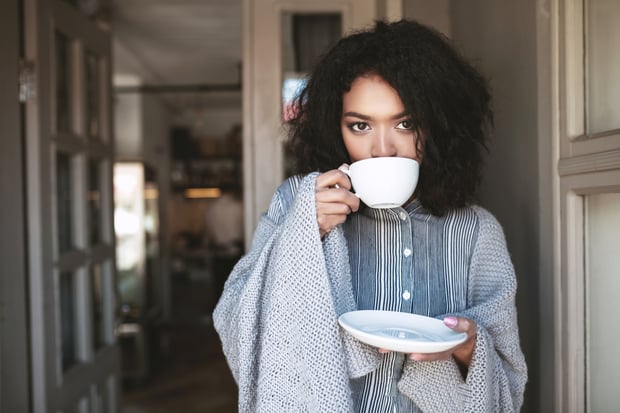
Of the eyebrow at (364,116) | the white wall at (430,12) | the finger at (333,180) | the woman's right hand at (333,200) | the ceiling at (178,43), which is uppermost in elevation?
the ceiling at (178,43)

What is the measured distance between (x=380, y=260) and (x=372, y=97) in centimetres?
30

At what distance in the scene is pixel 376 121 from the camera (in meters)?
0.91

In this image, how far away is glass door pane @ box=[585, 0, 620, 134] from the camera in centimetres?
84

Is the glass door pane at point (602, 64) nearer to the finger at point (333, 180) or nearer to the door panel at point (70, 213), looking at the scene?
the finger at point (333, 180)

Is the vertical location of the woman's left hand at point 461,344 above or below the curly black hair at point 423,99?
below

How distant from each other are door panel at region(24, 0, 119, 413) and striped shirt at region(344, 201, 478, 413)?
127 cm

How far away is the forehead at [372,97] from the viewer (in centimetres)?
90

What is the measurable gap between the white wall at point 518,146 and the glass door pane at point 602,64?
0.59 feet

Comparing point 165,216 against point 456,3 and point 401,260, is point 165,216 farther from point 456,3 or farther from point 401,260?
point 401,260

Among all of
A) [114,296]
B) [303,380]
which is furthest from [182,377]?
[303,380]

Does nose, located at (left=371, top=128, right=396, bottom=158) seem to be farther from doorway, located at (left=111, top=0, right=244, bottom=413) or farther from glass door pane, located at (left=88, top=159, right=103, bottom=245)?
doorway, located at (left=111, top=0, right=244, bottom=413)

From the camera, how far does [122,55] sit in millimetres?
4465

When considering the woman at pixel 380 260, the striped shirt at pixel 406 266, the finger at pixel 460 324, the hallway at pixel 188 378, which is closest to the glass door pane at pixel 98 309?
the hallway at pixel 188 378

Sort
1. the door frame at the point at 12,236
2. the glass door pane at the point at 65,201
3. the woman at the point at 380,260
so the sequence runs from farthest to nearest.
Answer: the glass door pane at the point at 65,201 < the door frame at the point at 12,236 < the woman at the point at 380,260
